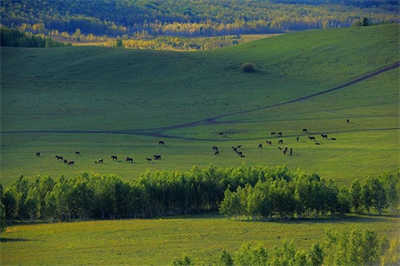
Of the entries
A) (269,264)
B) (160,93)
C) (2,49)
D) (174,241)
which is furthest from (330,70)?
(269,264)

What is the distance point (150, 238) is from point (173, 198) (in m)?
7.96

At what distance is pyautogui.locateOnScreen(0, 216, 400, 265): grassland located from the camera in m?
33.9

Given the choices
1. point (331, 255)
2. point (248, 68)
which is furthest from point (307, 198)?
point (248, 68)

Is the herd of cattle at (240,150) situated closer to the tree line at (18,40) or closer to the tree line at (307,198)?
the tree line at (307,198)

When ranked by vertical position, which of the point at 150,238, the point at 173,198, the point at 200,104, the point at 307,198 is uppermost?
the point at 200,104

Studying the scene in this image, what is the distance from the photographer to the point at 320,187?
143 feet

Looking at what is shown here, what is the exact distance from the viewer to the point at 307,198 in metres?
43.7

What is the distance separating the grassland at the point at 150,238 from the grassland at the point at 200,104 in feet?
39.1

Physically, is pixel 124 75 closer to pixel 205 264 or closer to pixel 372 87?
pixel 372 87

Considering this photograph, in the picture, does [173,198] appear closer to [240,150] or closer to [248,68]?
[240,150]

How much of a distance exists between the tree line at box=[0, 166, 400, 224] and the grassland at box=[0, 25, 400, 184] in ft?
25.1

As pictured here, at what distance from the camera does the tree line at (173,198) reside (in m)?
43.1

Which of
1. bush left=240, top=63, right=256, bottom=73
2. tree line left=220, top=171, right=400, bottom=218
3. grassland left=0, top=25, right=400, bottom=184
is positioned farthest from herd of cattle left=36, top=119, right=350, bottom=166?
bush left=240, top=63, right=256, bottom=73

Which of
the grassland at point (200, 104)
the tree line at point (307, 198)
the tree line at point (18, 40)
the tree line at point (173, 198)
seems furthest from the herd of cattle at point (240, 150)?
the tree line at point (18, 40)
